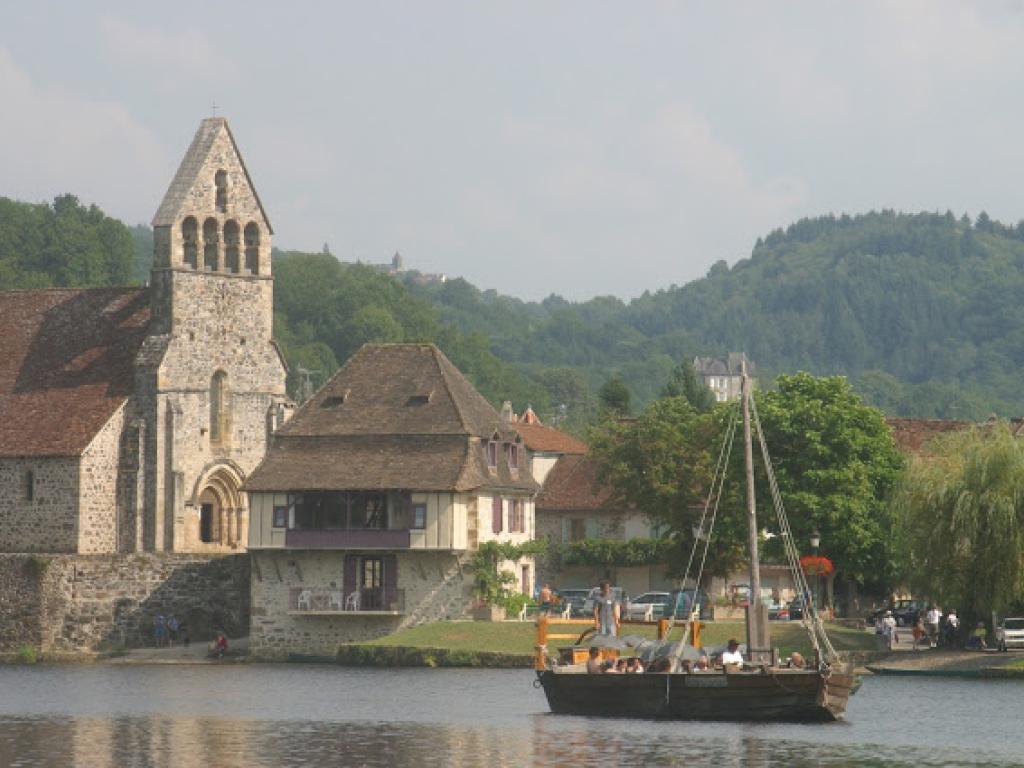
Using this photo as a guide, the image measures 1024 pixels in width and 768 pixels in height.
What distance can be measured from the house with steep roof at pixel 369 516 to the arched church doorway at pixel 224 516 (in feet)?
24.0

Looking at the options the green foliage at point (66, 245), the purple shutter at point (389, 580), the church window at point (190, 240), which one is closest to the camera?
the purple shutter at point (389, 580)

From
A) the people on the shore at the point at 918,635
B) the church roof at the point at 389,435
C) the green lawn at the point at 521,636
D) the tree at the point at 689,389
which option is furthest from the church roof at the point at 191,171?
the tree at the point at 689,389

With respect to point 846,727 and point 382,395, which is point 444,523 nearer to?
point 382,395

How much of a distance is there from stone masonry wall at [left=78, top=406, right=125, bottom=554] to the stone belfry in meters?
1.03

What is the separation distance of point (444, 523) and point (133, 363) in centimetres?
1457

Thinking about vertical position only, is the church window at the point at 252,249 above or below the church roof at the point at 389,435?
above

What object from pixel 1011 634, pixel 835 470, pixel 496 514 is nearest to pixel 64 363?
pixel 496 514

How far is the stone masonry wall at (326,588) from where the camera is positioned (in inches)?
3238

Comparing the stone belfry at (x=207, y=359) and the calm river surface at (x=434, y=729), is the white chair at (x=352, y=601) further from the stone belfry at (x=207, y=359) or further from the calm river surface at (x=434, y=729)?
the calm river surface at (x=434, y=729)

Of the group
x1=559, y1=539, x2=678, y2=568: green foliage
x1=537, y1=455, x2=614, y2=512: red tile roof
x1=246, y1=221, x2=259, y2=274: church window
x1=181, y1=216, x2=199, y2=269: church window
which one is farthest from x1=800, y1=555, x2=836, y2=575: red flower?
x1=537, y1=455, x2=614, y2=512: red tile roof

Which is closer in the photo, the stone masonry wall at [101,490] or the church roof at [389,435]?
the church roof at [389,435]

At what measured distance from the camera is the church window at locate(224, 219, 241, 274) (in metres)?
92.1

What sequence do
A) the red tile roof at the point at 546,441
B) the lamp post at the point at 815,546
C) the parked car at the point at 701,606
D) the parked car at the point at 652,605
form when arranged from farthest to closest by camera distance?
the red tile roof at the point at 546,441 → the parked car at the point at 652,605 → the parked car at the point at 701,606 → the lamp post at the point at 815,546

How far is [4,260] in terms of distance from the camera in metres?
177
